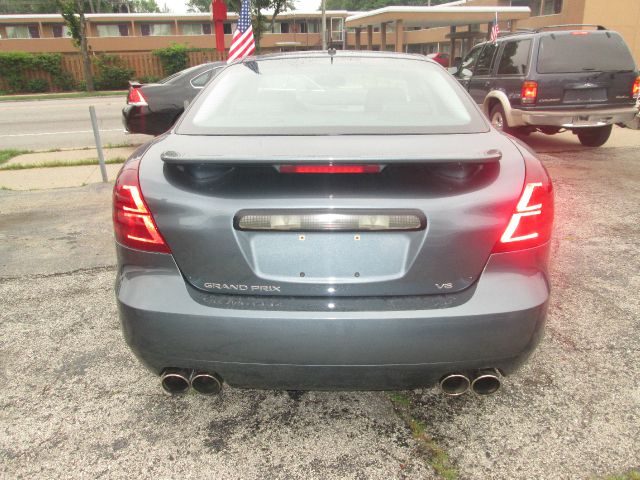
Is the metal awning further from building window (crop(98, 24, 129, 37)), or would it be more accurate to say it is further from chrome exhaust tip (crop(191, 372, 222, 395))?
building window (crop(98, 24, 129, 37))

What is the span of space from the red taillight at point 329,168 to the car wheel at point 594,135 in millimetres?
8787

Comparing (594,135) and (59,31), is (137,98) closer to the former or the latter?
(594,135)

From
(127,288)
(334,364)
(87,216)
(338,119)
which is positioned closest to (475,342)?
(334,364)

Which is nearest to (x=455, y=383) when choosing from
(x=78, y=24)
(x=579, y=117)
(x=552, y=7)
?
(x=579, y=117)

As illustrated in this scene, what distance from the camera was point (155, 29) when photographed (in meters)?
52.4

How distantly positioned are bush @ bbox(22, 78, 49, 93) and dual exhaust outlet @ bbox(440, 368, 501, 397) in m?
37.4

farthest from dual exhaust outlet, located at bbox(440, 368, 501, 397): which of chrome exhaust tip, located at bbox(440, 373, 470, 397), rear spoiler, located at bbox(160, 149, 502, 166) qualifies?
rear spoiler, located at bbox(160, 149, 502, 166)

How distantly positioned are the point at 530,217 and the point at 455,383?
0.74 m

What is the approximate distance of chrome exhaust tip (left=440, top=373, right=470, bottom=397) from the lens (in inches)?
83.2

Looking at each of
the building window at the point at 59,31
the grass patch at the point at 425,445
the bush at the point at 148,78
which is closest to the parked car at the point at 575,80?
the grass patch at the point at 425,445

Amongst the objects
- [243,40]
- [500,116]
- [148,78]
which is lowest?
[148,78]

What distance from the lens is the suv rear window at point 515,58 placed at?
868 cm

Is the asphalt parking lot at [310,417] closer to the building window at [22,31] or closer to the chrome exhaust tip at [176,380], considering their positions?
the chrome exhaust tip at [176,380]

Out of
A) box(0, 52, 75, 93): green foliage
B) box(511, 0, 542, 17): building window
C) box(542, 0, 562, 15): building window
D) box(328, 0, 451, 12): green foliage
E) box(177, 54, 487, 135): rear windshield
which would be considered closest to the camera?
box(177, 54, 487, 135): rear windshield
